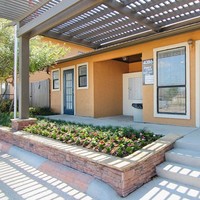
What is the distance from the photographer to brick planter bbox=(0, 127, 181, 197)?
328 centimetres

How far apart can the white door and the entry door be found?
2684 mm

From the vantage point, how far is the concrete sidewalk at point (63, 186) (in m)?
3.24

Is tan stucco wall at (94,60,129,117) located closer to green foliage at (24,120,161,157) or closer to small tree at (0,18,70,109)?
small tree at (0,18,70,109)

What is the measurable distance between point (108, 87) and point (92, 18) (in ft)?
13.1

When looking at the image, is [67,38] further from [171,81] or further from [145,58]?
[171,81]

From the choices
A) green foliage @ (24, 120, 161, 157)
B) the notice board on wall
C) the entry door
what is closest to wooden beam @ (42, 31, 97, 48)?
the entry door

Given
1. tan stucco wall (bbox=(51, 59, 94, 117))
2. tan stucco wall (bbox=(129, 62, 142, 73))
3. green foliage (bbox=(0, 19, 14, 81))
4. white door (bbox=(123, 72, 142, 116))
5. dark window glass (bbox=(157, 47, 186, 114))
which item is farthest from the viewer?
tan stucco wall (bbox=(129, 62, 142, 73))

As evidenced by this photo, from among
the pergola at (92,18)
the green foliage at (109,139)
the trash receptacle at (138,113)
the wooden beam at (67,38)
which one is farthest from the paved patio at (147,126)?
the wooden beam at (67,38)

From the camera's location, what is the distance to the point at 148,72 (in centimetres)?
746

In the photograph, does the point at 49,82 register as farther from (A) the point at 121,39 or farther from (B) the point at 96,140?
(B) the point at 96,140

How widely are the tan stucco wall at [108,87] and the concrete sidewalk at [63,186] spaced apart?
215 inches

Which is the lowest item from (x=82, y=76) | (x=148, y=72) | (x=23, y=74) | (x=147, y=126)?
(x=147, y=126)

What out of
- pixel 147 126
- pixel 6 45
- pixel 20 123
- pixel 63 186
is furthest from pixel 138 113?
pixel 6 45

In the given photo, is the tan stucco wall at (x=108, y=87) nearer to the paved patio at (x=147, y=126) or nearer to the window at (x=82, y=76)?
the window at (x=82, y=76)
